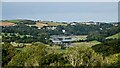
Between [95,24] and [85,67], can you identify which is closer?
[85,67]

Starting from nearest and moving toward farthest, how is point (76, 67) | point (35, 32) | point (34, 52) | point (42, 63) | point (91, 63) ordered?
point (76, 67) < point (42, 63) < point (91, 63) < point (34, 52) < point (35, 32)

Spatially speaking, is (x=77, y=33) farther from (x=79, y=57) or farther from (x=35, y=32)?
(x=79, y=57)

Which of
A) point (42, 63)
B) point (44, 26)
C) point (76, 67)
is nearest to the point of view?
point (76, 67)

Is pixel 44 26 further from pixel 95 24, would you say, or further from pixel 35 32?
pixel 95 24

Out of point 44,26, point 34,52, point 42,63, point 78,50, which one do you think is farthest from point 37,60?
point 44,26

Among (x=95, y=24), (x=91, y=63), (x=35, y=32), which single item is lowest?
(x=95, y=24)

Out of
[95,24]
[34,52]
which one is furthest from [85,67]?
[95,24]

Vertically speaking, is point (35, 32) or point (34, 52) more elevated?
point (34, 52)

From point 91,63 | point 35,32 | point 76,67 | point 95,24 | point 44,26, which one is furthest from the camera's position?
point 95,24

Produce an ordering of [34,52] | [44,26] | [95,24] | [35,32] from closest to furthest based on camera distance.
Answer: [34,52] → [35,32] → [44,26] → [95,24]
